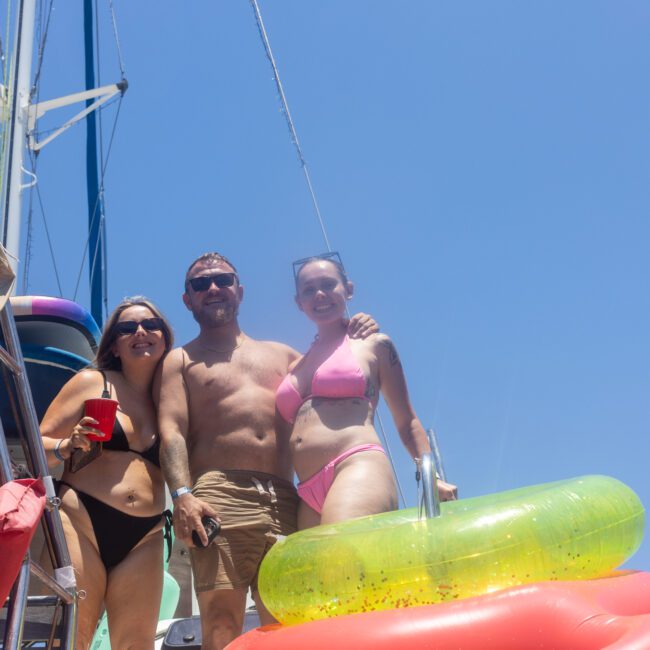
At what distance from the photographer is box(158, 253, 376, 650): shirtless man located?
2.92 m

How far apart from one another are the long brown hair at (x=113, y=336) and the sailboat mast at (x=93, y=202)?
7.22 m

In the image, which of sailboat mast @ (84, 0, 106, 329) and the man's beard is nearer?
the man's beard

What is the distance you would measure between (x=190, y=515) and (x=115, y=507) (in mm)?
347

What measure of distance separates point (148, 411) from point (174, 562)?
4669 millimetres

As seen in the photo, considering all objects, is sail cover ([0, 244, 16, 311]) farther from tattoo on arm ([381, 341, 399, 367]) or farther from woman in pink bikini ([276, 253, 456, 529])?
tattoo on arm ([381, 341, 399, 367])

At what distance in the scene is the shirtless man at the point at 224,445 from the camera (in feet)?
9.57

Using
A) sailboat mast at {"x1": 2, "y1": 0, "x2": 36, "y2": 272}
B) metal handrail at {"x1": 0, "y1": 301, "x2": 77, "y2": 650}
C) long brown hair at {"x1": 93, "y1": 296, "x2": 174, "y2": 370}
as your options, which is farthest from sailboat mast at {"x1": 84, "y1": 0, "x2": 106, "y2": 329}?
metal handrail at {"x1": 0, "y1": 301, "x2": 77, "y2": 650}

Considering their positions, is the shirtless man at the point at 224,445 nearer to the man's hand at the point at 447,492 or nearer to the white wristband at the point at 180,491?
the white wristband at the point at 180,491

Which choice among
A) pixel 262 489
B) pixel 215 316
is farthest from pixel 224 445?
pixel 215 316

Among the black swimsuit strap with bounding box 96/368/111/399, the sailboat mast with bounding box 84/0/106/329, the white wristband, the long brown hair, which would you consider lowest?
the white wristband

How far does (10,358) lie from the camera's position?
2.25 metres

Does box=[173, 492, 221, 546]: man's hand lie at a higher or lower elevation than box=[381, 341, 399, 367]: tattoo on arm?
lower

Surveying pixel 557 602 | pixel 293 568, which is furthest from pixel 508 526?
pixel 293 568

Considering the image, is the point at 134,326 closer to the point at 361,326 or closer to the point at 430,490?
the point at 361,326
